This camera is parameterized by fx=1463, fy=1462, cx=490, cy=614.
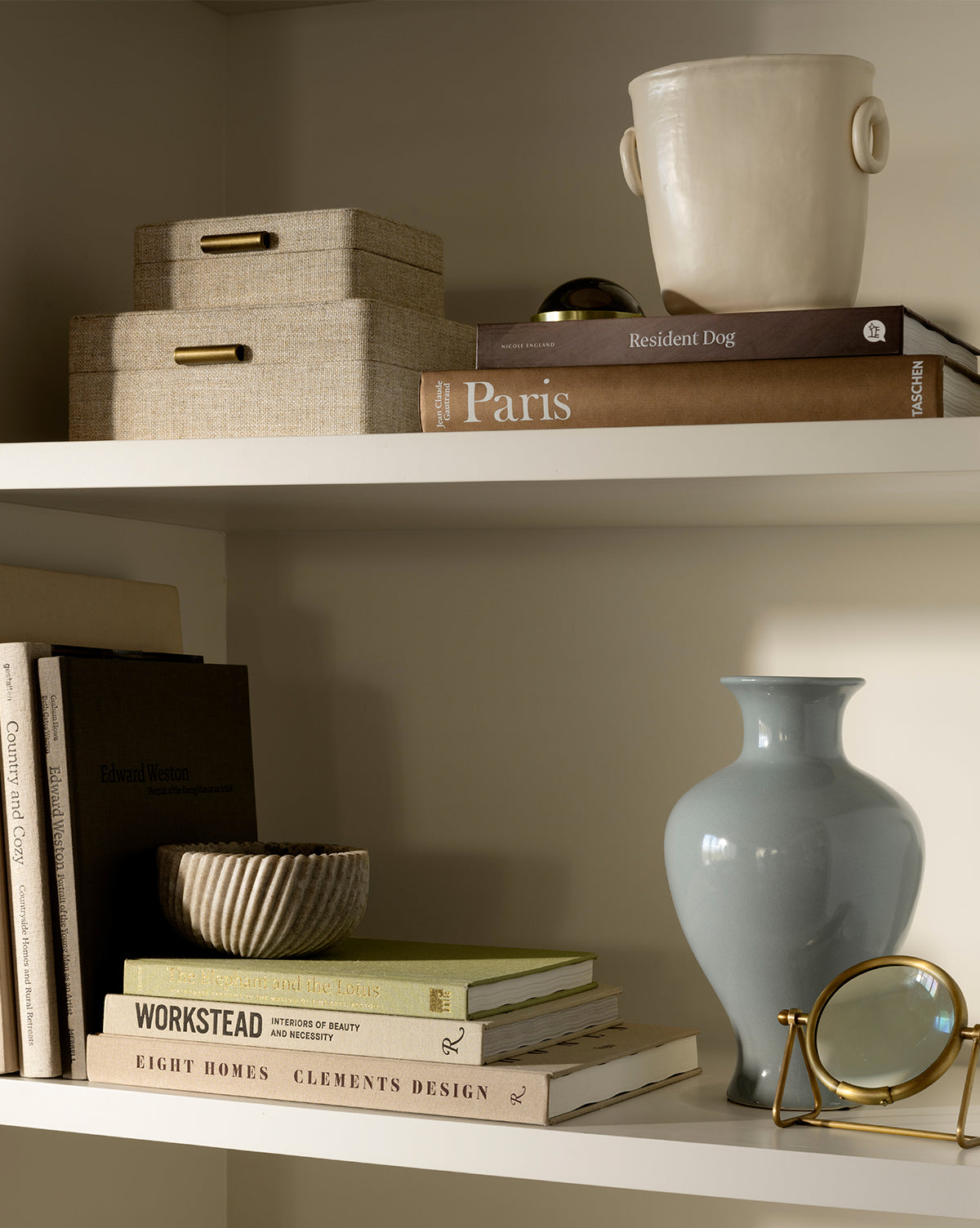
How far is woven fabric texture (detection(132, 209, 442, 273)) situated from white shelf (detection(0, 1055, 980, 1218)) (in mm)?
570

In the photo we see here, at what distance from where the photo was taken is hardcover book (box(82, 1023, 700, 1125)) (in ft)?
2.81

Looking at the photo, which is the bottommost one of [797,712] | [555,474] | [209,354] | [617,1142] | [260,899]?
[617,1142]

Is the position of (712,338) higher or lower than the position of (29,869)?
higher

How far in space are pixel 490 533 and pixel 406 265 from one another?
281 millimetres

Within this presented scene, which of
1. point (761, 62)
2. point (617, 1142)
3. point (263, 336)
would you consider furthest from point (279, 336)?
point (617, 1142)

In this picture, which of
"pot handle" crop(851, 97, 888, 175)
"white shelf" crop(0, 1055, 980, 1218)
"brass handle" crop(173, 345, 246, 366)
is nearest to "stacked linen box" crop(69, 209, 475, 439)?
"brass handle" crop(173, 345, 246, 366)

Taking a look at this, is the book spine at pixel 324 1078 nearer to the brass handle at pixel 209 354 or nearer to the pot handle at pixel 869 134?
the brass handle at pixel 209 354

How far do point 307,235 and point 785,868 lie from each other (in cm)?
53

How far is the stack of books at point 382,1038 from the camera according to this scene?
0.87m

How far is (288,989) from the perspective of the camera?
3.01 ft

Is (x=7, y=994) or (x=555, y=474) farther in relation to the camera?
(x=7, y=994)

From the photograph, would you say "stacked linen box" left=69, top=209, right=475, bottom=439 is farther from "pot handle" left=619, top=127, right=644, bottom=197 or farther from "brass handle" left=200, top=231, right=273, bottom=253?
"pot handle" left=619, top=127, right=644, bottom=197

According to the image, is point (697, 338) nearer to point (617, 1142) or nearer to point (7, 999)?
point (617, 1142)

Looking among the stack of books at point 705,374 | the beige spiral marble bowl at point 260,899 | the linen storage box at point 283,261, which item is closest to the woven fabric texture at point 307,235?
the linen storage box at point 283,261
